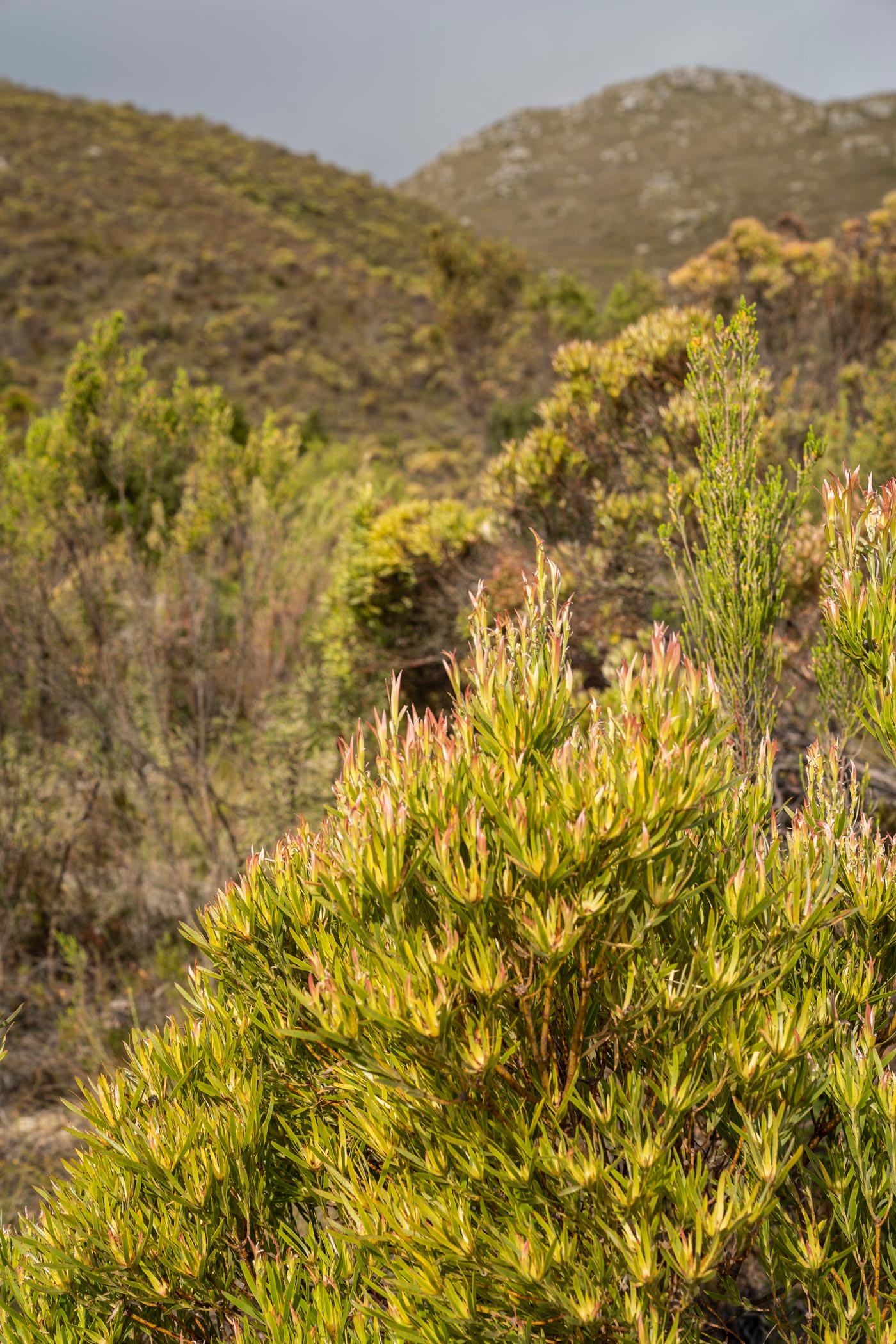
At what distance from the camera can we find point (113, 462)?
21.7 ft

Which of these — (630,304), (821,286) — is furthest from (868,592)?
(630,304)

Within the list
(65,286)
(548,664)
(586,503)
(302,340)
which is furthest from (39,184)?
(548,664)

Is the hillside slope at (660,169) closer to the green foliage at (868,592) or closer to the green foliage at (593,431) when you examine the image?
the green foliage at (593,431)

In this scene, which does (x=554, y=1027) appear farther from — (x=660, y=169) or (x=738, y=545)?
(x=660, y=169)

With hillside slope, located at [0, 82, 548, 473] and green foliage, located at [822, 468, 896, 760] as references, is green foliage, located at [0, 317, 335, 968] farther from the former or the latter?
hillside slope, located at [0, 82, 548, 473]

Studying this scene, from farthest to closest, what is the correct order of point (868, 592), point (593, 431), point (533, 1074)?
point (593, 431) → point (868, 592) → point (533, 1074)

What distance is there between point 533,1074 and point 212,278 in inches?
1256

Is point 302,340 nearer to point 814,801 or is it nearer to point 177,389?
point 177,389

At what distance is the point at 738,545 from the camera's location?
2.81 metres

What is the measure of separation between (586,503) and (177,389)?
4087 millimetres

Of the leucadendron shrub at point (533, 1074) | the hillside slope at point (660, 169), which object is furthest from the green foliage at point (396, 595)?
the hillside slope at point (660, 169)

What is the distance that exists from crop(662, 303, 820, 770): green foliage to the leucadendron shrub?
1.07 m

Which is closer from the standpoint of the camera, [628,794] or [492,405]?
[628,794]

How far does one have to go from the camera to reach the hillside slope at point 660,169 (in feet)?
148
